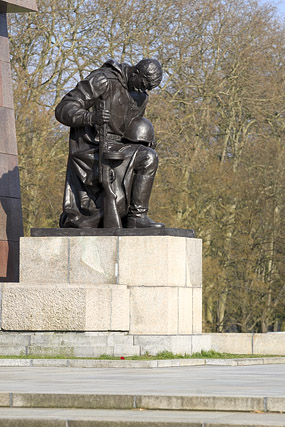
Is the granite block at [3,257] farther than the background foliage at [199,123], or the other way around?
the background foliage at [199,123]

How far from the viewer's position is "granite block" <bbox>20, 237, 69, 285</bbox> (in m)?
16.3

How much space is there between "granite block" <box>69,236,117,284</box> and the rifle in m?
0.49

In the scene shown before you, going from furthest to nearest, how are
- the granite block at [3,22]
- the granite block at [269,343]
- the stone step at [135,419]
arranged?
the granite block at [3,22] < the granite block at [269,343] < the stone step at [135,419]

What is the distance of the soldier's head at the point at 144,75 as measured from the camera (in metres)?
16.9

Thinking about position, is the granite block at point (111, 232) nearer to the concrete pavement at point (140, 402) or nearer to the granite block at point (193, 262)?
the granite block at point (193, 262)

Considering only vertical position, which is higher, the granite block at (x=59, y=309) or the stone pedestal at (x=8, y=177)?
the stone pedestal at (x=8, y=177)

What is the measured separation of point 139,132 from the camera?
1702cm

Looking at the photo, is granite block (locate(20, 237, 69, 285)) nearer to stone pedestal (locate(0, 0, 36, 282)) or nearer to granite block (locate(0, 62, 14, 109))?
stone pedestal (locate(0, 0, 36, 282))

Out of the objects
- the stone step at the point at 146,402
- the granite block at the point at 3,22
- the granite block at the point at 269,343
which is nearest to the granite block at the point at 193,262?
the granite block at the point at 269,343

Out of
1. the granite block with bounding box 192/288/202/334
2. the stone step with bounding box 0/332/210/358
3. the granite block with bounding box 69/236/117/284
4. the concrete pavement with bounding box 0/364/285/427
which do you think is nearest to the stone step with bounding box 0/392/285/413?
the concrete pavement with bounding box 0/364/285/427

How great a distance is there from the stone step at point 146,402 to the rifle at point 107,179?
643 cm

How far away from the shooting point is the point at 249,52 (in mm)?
39906

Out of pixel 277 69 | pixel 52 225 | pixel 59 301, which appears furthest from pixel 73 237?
pixel 277 69

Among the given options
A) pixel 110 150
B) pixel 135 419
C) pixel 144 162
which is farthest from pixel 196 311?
pixel 135 419
